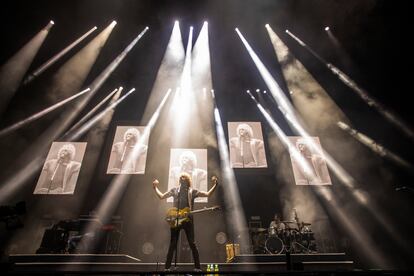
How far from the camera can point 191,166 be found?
337 inches

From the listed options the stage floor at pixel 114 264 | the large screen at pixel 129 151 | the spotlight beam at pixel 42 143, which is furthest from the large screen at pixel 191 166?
the spotlight beam at pixel 42 143


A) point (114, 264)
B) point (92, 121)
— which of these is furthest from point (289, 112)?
point (114, 264)

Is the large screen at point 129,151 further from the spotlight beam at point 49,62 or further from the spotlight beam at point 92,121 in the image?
the spotlight beam at point 49,62

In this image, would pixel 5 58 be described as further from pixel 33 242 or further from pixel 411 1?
pixel 411 1

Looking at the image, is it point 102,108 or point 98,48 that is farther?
point 102,108

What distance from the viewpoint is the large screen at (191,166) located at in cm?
828

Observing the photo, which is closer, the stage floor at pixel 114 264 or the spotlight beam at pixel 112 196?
the stage floor at pixel 114 264

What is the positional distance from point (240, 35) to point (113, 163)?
5.96 m

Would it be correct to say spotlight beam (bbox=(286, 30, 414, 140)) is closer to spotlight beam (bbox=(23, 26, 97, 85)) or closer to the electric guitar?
the electric guitar

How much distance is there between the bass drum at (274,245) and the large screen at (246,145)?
2528 millimetres

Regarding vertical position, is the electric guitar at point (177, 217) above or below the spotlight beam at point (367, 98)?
below

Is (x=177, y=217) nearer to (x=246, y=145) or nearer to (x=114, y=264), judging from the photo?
(x=114, y=264)

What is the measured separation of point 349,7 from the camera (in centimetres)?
742

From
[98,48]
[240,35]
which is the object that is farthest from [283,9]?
[98,48]
